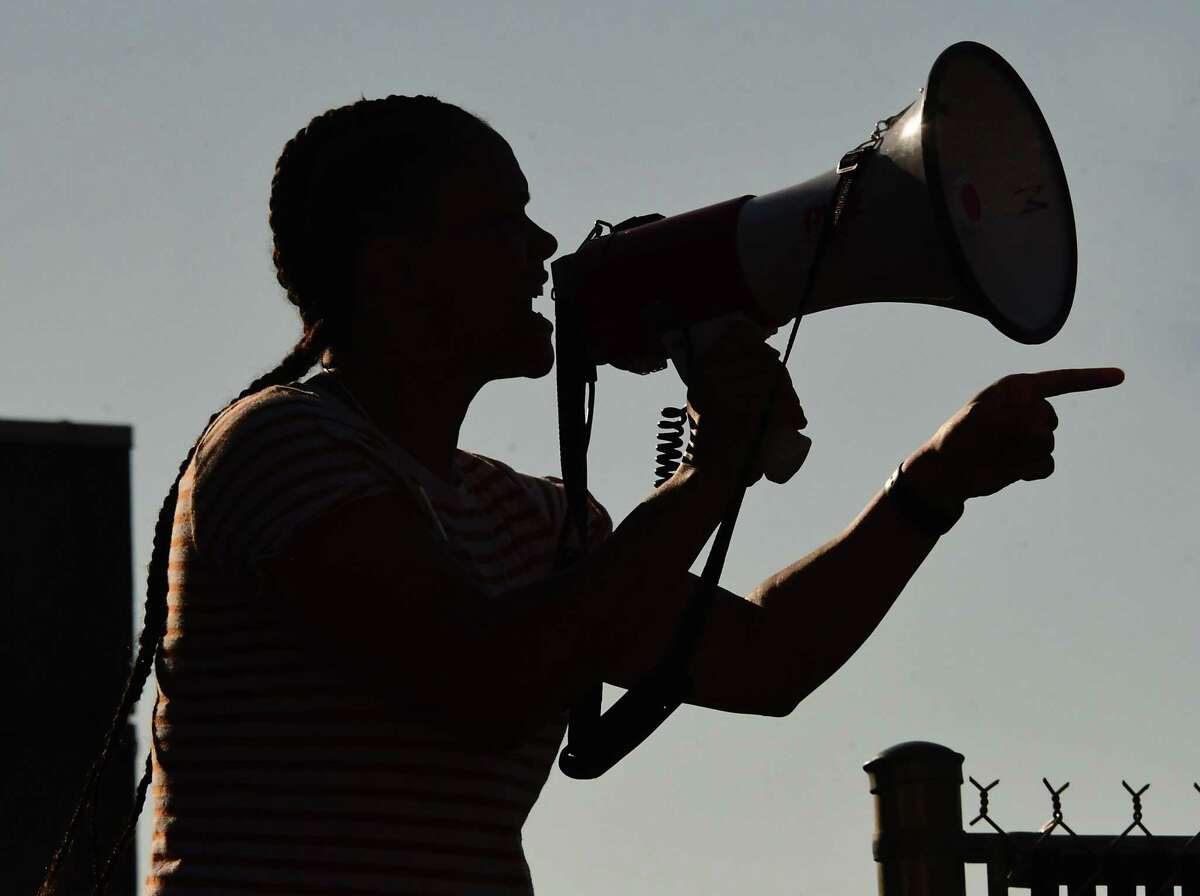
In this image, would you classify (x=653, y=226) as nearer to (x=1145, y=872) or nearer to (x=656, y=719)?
(x=656, y=719)

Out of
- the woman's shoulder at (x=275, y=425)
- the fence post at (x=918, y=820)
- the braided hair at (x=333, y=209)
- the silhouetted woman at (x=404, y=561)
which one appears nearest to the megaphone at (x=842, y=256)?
the silhouetted woman at (x=404, y=561)

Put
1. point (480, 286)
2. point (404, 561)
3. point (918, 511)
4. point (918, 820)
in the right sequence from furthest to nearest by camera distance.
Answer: point (918, 820)
point (918, 511)
point (480, 286)
point (404, 561)

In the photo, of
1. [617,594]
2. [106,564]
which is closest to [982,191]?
[617,594]

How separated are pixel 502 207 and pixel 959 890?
1.73 m

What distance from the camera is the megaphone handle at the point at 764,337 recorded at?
3.44 metres

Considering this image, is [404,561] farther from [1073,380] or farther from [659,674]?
[1073,380]

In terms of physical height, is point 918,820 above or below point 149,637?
below

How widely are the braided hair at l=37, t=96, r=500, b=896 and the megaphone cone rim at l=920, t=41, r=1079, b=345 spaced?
0.67 metres

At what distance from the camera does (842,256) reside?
3.54 m

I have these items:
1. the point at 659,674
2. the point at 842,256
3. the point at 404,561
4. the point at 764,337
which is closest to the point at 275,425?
the point at 404,561

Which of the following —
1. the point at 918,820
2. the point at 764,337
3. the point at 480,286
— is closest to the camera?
the point at 480,286

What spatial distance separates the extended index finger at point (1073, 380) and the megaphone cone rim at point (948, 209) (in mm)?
59

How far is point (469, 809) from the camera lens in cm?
311

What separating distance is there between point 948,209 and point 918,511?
557 mm
